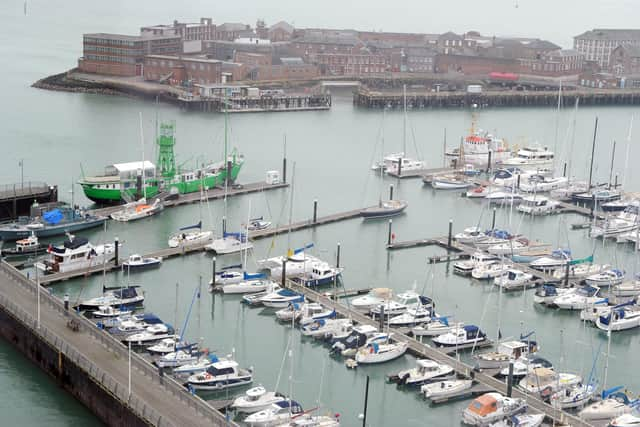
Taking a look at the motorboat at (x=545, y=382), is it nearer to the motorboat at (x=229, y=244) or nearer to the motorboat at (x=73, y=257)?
the motorboat at (x=229, y=244)

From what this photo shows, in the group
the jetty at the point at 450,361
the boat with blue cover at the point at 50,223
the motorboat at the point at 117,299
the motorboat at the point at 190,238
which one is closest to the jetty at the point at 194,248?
the motorboat at the point at 190,238

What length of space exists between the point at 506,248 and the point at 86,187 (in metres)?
11.2

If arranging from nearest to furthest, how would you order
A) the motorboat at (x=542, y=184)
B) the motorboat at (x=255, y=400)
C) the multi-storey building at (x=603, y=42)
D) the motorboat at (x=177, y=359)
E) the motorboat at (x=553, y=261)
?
the motorboat at (x=255, y=400) → the motorboat at (x=177, y=359) → the motorboat at (x=553, y=261) → the motorboat at (x=542, y=184) → the multi-storey building at (x=603, y=42)

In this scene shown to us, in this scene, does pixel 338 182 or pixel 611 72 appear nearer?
pixel 338 182

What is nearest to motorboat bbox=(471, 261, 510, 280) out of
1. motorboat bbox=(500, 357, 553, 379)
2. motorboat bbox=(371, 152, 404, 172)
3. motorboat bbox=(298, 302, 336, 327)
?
motorboat bbox=(298, 302, 336, 327)

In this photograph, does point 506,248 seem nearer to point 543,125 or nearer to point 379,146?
point 379,146

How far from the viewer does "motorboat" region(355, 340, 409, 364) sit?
704 inches

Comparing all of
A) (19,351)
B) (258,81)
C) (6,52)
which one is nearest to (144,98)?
(258,81)

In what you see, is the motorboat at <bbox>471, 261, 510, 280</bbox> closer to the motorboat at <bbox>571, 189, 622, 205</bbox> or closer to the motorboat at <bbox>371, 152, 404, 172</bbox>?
the motorboat at <bbox>571, 189, 622, 205</bbox>

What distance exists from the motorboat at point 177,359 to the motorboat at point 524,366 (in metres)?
4.99

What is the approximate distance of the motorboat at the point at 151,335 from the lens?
17.9 meters

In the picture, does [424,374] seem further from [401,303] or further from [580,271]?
[580,271]

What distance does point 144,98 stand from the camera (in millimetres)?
51719

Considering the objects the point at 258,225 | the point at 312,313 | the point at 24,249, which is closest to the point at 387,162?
the point at 258,225
